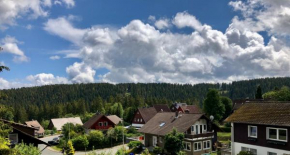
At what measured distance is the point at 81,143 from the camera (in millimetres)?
52562

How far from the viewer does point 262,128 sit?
26672 mm

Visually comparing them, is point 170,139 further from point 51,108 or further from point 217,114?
point 51,108

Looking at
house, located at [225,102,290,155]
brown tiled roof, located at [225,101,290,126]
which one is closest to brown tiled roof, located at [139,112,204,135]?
house, located at [225,102,290,155]

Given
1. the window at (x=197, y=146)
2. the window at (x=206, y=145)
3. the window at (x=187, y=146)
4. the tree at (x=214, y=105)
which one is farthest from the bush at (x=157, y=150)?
the tree at (x=214, y=105)

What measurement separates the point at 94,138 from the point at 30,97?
147144 mm

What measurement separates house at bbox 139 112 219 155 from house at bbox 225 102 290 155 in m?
9.88

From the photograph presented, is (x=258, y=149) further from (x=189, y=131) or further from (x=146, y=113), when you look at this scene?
(x=146, y=113)

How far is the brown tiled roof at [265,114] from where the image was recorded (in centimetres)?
2533

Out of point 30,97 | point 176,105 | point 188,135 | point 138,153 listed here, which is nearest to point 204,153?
point 188,135

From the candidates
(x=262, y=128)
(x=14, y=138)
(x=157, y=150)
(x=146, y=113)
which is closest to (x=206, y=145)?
(x=157, y=150)

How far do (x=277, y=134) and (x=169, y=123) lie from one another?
20763 millimetres

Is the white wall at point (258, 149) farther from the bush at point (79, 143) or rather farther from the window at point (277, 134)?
the bush at point (79, 143)

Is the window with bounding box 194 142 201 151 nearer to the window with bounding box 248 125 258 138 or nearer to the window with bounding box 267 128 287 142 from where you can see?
the window with bounding box 248 125 258 138

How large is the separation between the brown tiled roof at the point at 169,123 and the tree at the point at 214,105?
94.2ft
